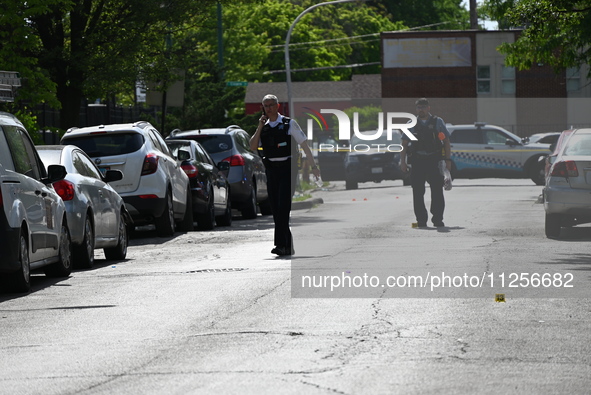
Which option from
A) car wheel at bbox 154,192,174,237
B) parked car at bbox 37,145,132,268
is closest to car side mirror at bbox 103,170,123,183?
parked car at bbox 37,145,132,268

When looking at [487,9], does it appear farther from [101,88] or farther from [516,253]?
[516,253]

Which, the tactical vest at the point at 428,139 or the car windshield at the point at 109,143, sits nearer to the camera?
the tactical vest at the point at 428,139

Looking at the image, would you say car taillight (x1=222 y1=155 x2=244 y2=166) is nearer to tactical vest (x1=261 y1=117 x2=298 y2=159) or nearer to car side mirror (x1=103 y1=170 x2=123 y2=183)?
car side mirror (x1=103 y1=170 x2=123 y2=183)

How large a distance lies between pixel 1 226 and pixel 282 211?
12.3 feet

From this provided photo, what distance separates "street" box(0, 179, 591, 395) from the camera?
6.70 metres

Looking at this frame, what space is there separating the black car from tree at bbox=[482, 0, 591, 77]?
564cm

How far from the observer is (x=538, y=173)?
1275 inches

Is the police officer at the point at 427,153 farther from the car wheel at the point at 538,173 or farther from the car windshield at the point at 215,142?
the car wheel at the point at 538,173

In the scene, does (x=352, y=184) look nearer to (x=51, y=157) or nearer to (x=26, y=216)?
(x=51, y=157)

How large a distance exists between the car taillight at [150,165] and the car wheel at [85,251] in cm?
420

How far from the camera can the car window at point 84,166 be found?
15.1 meters

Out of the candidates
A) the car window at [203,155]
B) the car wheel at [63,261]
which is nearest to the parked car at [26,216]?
the car wheel at [63,261]

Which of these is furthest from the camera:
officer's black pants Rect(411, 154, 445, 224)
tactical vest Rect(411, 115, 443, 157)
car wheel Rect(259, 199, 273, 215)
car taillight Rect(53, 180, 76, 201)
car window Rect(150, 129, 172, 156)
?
car wheel Rect(259, 199, 273, 215)

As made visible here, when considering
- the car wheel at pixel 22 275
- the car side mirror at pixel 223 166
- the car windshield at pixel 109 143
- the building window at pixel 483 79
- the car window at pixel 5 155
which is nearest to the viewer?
the car wheel at pixel 22 275
